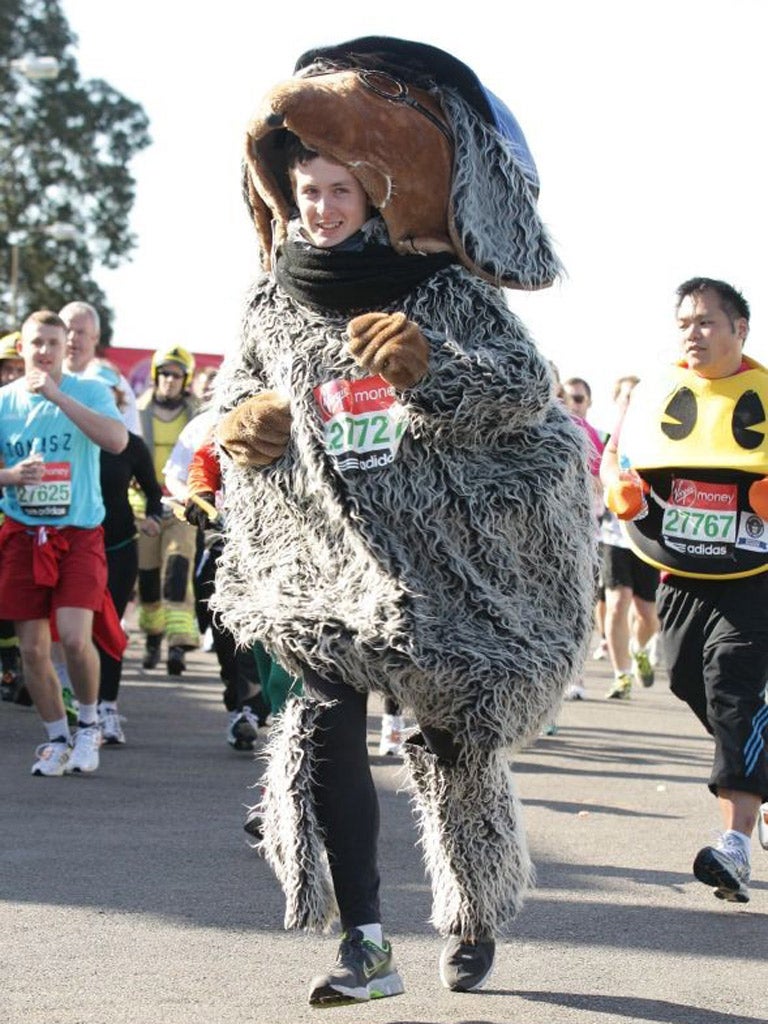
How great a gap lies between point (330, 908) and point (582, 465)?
1.35 metres

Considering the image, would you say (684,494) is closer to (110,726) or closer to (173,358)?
(110,726)

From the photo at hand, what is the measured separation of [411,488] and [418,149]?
866 millimetres

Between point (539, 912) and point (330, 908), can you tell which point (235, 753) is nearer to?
point (539, 912)

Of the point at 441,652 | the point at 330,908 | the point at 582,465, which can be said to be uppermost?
the point at 582,465

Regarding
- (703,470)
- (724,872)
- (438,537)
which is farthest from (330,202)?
(724,872)

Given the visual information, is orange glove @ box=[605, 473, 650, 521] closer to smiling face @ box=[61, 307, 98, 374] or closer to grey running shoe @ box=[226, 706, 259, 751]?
grey running shoe @ box=[226, 706, 259, 751]

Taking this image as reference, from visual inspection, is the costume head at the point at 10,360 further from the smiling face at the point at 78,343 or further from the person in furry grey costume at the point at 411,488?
the person in furry grey costume at the point at 411,488

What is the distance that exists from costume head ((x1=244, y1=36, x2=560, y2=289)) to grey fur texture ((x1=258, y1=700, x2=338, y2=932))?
125 cm

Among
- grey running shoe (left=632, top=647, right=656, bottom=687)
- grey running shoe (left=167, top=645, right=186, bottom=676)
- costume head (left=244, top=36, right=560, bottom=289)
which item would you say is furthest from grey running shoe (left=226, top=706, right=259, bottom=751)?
costume head (left=244, top=36, right=560, bottom=289)

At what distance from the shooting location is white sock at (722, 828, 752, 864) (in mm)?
6523

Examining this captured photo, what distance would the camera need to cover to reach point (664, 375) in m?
7.27

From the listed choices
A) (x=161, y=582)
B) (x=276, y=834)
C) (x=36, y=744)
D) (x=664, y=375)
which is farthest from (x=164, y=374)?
(x=276, y=834)

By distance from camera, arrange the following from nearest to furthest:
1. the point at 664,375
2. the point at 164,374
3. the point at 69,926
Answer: the point at 69,926 → the point at 664,375 → the point at 164,374

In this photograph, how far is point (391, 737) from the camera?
32.9ft
